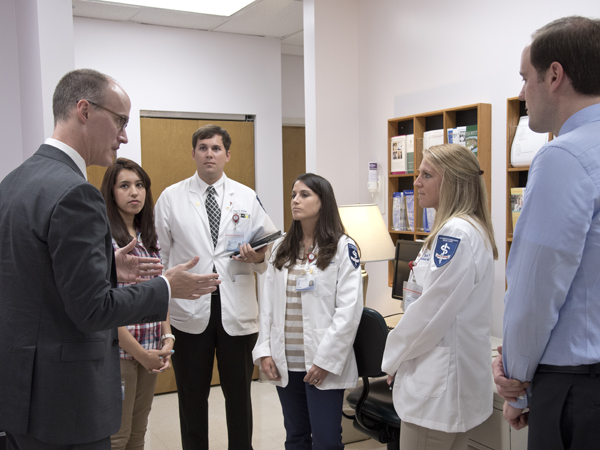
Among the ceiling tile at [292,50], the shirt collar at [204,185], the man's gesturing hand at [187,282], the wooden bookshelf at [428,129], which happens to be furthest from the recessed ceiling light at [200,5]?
the man's gesturing hand at [187,282]

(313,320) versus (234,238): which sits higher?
(234,238)

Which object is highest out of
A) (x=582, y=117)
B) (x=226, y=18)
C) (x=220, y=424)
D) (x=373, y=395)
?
(x=226, y=18)

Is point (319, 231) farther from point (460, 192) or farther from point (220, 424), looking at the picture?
point (220, 424)

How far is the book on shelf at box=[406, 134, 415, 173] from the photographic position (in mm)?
3287

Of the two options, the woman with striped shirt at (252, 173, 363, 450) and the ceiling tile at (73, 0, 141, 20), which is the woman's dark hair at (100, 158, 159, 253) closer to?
the woman with striped shirt at (252, 173, 363, 450)

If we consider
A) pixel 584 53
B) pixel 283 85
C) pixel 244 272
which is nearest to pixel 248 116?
pixel 283 85

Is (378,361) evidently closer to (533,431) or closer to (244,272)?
(244,272)

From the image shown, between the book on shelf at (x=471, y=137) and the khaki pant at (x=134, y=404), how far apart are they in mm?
2068

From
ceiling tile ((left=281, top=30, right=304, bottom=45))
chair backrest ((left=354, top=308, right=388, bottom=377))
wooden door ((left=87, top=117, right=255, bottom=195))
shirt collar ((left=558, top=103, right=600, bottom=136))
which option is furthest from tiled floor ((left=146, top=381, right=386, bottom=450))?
ceiling tile ((left=281, top=30, right=304, bottom=45))

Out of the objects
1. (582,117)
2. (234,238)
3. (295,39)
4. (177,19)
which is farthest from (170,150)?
(582,117)

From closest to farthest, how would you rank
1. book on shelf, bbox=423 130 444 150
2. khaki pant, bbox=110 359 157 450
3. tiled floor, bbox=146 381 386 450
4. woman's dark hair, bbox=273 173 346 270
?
khaki pant, bbox=110 359 157 450 → woman's dark hair, bbox=273 173 346 270 → book on shelf, bbox=423 130 444 150 → tiled floor, bbox=146 381 386 450

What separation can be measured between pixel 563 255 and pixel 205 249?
6.35ft

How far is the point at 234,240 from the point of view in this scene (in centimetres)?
276

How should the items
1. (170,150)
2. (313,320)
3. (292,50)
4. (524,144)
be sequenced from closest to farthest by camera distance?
(313,320) < (524,144) < (170,150) < (292,50)
